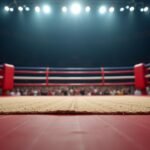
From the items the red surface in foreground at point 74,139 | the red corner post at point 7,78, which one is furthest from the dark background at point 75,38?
the red surface in foreground at point 74,139

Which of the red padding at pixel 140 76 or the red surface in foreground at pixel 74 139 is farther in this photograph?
the red padding at pixel 140 76

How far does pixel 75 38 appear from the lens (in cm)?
971

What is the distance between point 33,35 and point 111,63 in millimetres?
4071

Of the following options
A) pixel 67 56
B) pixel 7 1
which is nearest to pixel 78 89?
pixel 67 56

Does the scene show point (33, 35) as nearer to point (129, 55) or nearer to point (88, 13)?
point (88, 13)

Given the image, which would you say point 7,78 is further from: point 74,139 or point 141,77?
point 74,139

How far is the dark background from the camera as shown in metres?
9.20

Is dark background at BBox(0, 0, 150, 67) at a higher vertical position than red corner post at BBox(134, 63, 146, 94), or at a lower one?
higher

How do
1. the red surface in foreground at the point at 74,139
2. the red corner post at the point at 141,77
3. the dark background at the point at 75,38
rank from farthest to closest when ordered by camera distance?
A: the dark background at the point at 75,38 → the red corner post at the point at 141,77 → the red surface in foreground at the point at 74,139

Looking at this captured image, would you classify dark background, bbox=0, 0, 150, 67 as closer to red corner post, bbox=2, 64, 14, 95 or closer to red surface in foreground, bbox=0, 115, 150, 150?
red corner post, bbox=2, 64, 14, 95

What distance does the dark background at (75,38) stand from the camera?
9.20m

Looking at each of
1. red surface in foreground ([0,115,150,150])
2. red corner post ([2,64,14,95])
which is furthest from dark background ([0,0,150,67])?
red surface in foreground ([0,115,150,150])

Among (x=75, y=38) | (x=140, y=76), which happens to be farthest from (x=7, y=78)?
(x=75, y=38)

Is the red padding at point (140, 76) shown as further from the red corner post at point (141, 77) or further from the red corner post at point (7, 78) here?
the red corner post at point (7, 78)
